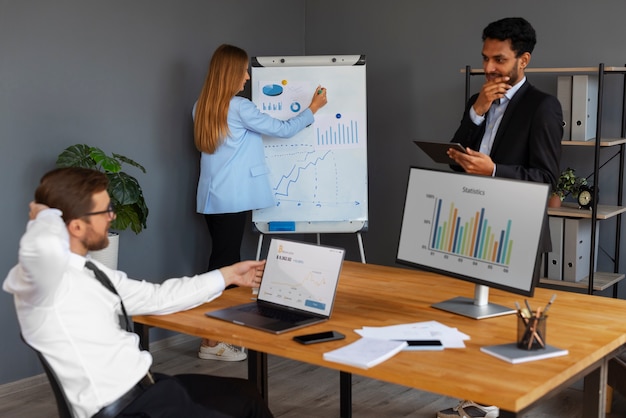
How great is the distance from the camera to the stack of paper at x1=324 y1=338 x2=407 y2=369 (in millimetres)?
2105

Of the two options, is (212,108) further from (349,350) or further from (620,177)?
(349,350)

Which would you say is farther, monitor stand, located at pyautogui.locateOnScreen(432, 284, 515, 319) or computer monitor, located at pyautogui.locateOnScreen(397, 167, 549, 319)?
monitor stand, located at pyautogui.locateOnScreen(432, 284, 515, 319)

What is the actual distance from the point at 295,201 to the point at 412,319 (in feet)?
8.32

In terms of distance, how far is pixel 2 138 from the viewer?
3984 mm

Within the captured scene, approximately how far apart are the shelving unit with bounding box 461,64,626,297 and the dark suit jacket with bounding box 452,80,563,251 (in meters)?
1.07

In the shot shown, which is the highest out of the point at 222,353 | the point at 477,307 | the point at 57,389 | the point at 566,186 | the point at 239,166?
the point at 239,166

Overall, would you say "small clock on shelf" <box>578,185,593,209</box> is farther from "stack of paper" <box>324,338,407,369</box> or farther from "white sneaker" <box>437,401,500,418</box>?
"stack of paper" <box>324,338,407,369</box>

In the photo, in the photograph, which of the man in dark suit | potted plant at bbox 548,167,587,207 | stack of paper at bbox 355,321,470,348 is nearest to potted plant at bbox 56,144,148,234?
the man in dark suit

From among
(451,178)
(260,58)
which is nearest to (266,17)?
(260,58)

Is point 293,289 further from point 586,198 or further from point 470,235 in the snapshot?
point 586,198

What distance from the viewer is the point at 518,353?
2.13 m

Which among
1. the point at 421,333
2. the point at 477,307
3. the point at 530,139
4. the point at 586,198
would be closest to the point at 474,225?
the point at 477,307

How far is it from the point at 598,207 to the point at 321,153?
159 centimetres

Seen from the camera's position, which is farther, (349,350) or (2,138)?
(2,138)
